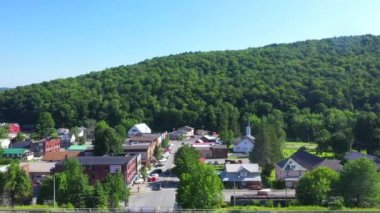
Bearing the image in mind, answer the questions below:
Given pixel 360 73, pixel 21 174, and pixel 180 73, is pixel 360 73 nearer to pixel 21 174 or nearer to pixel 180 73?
pixel 180 73

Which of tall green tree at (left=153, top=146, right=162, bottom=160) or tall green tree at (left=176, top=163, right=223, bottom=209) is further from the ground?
tall green tree at (left=176, top=163, right=223, bottom=209)

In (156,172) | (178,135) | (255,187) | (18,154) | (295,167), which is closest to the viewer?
(255,187)

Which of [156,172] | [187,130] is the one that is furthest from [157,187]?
[187,130]

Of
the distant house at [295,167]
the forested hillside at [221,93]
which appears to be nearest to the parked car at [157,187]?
the distant house at [295,167]

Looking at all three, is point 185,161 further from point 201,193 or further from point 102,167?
point 201,193

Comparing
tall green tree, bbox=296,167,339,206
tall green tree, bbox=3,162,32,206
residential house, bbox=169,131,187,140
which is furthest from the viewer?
residential house, bbox=169,131,187,140

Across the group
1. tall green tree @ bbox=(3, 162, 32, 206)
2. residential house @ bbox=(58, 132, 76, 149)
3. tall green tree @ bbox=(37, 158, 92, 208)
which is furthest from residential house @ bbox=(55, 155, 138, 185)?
residential house @ bbox=(58, 132, 76, 149)

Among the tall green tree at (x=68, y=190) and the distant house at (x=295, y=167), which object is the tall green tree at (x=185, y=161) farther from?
the tall green tree at (x=68, y=190)

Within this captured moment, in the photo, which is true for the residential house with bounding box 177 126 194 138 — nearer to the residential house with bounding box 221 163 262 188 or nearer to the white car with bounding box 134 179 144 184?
the white car with bounding box 134 179 144 184
